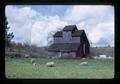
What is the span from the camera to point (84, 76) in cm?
200

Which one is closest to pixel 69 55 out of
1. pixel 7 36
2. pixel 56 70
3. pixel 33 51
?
pixel 56 70

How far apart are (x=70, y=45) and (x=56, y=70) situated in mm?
217

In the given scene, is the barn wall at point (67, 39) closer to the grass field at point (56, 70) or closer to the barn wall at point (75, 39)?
the barn wall at point (75, 39)

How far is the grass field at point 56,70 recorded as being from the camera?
1996 millimetres

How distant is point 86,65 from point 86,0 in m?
0.47

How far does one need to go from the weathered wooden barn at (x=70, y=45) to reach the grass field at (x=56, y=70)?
0.06 meters

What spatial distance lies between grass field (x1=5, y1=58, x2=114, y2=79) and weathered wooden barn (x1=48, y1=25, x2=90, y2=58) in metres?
0.06

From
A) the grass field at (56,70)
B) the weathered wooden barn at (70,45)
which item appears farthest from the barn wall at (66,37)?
the grass field at (56,70)

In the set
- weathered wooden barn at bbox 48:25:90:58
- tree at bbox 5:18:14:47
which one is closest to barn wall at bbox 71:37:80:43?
weathered wooden barn at bbox 48:25:90:58

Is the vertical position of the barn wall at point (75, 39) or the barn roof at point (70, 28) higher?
the barn roof at point (70, 28)

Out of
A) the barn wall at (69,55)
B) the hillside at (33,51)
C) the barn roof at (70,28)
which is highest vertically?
the barn roof at (70,28)

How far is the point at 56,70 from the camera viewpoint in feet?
6.56

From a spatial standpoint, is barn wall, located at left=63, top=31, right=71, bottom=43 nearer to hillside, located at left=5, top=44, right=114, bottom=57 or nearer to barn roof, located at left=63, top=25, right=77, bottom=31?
barn roof, located at left=63, top=25, right=77, bottom=31
